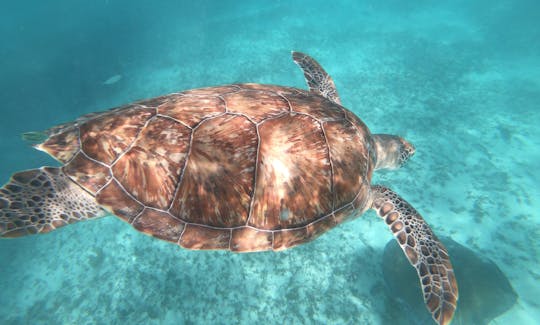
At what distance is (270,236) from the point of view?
8.36 feet

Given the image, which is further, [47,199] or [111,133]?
[47,199]

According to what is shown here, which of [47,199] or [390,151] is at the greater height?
[47,199]

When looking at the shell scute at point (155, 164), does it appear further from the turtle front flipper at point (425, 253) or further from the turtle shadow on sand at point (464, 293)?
the turtle shadow on sand at point (464, 293)

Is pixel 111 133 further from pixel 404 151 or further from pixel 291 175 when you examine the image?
pixel 404 151

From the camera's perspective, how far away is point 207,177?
2387 millimetres

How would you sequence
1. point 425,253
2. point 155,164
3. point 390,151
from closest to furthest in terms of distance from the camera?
1. point 155,164
2. point 425,253
3. point 390,151

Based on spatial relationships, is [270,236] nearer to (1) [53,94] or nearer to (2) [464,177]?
(2) [464,177]

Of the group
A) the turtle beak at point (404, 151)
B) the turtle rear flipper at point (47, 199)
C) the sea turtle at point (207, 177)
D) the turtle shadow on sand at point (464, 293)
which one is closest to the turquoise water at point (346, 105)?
the turtle shadow on sand at point (464, 293)

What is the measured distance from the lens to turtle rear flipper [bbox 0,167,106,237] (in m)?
2.58

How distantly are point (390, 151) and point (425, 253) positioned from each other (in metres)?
1.80

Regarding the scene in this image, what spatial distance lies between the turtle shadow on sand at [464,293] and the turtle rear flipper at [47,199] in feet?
17.3

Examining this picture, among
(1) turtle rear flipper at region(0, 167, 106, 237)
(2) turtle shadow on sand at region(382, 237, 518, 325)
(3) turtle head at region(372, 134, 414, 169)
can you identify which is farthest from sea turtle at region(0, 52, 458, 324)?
(2) turtle shadow on sand at region(382, 237, 518, 325)

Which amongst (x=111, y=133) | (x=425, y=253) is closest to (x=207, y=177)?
(x=111, y=133)

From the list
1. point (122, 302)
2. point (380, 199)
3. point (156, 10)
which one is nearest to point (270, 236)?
point (380, 199)
